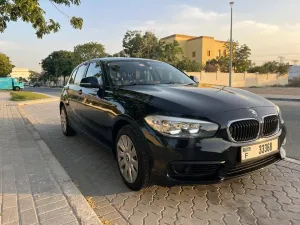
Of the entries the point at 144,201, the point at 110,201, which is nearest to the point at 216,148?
the point at 144,201

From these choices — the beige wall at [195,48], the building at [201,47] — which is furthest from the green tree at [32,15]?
the beige wall at [195,48]

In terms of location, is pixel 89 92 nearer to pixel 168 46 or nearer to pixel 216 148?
pixel 216 148

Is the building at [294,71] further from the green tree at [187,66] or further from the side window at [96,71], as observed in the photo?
the side window at [96,71]

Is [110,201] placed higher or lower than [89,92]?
lower

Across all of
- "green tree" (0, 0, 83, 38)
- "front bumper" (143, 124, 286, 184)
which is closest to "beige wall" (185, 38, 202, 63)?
"green tree" (0, 0, 83, 38)

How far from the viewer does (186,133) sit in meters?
2.79

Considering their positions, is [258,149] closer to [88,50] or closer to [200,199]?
[200,199]

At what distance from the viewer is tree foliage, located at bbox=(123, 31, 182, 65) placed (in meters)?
44.8

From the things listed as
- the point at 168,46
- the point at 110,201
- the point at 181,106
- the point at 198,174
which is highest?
the point at 168,46

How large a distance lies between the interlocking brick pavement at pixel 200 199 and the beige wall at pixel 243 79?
3860cm

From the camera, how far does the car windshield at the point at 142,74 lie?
4.14m

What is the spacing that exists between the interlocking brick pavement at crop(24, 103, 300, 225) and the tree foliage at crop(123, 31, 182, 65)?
41.6m

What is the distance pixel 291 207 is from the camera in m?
2.96

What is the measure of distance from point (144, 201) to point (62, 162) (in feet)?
6.77
